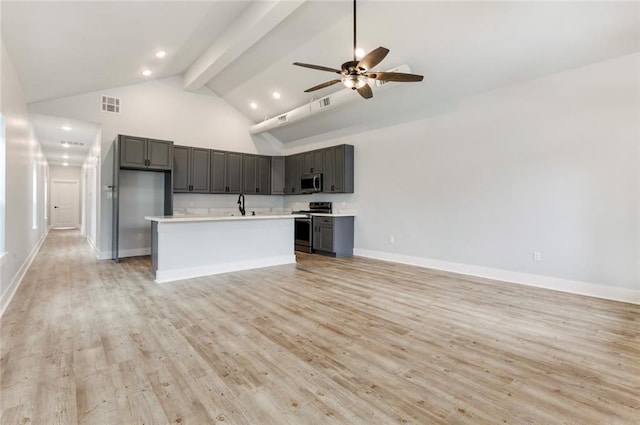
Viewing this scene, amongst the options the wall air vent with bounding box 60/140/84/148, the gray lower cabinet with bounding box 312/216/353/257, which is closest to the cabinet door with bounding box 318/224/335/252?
the gray lower cabinet with bounding box 312/216/353/257

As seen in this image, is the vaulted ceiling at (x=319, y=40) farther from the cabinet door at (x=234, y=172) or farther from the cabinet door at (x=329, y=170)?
the cabinet door at (x=234, y=172)

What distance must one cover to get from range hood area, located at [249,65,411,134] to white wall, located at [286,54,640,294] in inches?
47.4

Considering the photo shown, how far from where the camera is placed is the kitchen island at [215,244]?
4.57m

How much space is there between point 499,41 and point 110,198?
725 centimetres

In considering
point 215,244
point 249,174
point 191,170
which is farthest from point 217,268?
point 249,174

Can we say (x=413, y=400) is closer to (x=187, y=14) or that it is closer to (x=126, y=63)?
(x=187, y=14)

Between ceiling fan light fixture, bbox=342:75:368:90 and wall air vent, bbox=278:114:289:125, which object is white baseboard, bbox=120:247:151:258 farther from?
ceiling fan light fixture, bbox=342:75:368:90

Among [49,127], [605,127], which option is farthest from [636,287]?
[49,127]

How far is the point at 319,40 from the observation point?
4922mm

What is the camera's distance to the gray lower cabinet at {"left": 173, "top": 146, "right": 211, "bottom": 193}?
22.8 ft

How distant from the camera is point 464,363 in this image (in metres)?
2.28

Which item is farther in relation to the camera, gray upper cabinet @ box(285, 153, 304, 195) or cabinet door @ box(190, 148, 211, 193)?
gray upper cabinet @ box(285, 153, 304, 195)

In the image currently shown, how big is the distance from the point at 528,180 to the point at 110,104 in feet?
24.8

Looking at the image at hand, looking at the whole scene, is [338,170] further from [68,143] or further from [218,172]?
[68,143]
